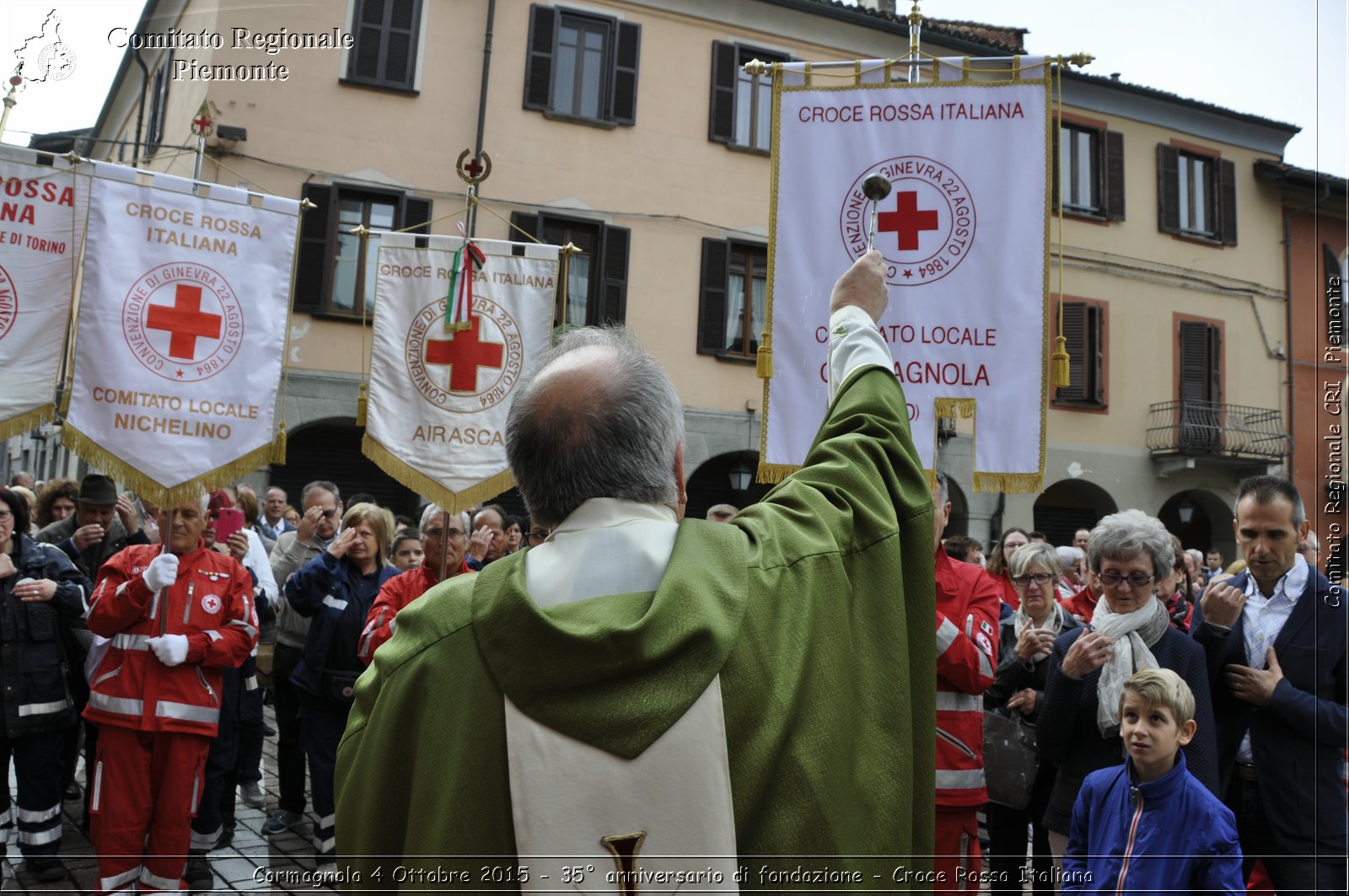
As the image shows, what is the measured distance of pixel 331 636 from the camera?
5.79 meters

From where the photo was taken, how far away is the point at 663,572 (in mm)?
1672

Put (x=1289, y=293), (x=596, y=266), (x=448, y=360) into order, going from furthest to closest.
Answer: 1. (x=1289, y=293)
2. (x=596, y=266)
3. (x=448, y=360)

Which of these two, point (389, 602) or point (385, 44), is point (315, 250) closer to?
point (385, 44)

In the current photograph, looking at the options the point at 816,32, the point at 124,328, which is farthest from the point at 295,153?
the point at 124,328

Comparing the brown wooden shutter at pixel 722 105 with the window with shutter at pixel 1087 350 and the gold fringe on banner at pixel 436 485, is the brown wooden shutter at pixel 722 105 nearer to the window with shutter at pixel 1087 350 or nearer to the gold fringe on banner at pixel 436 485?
the window with shutter at pixel 1087 350

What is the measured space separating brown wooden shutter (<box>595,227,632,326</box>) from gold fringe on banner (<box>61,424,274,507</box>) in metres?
9.98

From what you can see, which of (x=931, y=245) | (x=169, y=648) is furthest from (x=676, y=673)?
(x=169, y=648)

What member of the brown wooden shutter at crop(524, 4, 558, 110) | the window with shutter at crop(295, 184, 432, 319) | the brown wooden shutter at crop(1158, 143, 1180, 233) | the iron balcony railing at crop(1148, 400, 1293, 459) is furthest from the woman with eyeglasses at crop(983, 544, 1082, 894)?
the brown wooden shutter at crop(1158, 143, 1180, 233)

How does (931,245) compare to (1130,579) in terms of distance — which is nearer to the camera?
(1130,579)

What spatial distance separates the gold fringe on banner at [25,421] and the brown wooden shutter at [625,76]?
1085 centimetres

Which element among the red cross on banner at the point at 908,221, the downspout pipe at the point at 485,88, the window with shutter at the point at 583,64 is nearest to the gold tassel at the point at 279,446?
the red cross on banner at the point at 908,221

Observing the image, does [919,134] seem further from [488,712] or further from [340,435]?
[340,435]

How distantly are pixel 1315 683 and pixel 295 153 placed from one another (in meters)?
13.0

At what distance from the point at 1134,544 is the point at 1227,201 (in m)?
17.0
